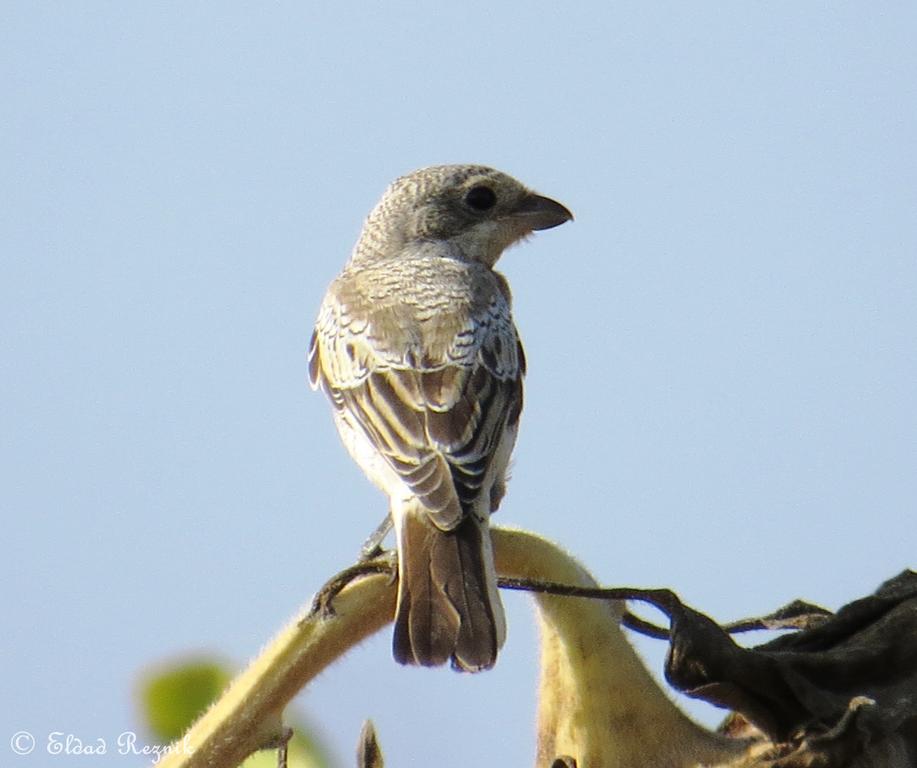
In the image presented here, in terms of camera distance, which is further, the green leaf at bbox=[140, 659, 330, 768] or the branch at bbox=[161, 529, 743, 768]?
the green leaf at bbox=[140, 659, 330, 768]

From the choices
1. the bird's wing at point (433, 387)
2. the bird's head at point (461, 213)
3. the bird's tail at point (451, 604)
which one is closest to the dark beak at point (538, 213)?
the bird's head at point (461, 213)

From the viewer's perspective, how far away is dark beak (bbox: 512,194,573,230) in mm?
6746

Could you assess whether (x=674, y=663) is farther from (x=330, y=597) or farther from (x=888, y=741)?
(x=330, y=597)

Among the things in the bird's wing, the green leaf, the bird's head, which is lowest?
the green leaf

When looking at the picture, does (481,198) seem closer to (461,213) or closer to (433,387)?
(461,213)

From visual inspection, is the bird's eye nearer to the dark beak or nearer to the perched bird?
the perched bird

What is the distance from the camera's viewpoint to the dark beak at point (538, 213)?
6746 mm

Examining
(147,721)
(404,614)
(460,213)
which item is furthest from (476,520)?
(460,213)

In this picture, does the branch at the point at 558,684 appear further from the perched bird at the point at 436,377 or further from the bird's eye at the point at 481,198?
the bird's eye at the point at 481,198

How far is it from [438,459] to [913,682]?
1.69 m

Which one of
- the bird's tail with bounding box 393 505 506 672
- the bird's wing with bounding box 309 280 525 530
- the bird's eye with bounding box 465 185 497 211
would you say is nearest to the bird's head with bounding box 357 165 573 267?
the bird's eye with bounding box 465 185 497 211

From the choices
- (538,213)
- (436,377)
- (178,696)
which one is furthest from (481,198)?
(178,696)

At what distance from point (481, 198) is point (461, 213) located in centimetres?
13

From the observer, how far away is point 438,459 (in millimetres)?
4230
